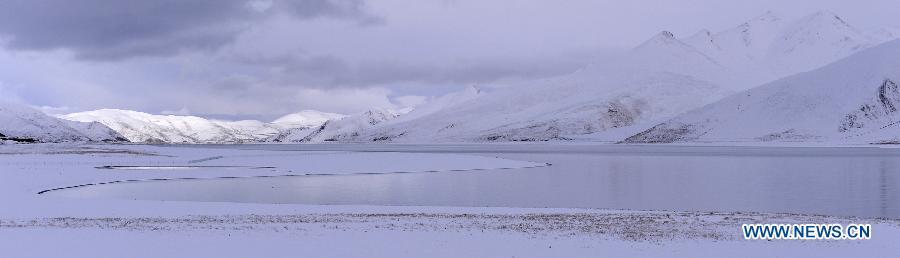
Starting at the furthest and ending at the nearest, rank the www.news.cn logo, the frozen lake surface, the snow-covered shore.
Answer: the frozen lake surface
the www.news.cn logo
the snow-covered shore

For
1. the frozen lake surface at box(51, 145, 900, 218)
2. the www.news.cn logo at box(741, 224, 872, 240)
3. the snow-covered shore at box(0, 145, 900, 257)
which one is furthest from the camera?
the frozen lake surface at box(51, 145, 900, 218)

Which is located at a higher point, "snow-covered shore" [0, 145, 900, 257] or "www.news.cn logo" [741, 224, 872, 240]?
"www.news.cn logo" [741, 224, 872, 240]

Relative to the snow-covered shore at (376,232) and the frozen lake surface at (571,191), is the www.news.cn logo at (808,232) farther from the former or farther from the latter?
the frozen lake surface at (571,191)

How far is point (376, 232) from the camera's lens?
27.7 metres

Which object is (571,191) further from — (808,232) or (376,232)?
(376,232)

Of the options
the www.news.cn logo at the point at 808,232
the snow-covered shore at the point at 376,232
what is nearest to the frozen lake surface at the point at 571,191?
the snow-covered shore at the point at 376,232

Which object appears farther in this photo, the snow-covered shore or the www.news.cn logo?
the www.news.cn logo

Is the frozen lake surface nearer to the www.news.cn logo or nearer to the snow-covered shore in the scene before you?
→ the snow-covered shore

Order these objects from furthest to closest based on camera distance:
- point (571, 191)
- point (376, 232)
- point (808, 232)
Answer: point (571, 191) < point (376, 232) < point (808, 232)

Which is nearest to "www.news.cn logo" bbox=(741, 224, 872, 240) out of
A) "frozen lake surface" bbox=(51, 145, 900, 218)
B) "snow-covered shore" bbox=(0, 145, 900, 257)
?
"snow-covered shore" bbox=(0, 145, 900, 257)

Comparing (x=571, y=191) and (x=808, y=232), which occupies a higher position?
(x=808, y=232)

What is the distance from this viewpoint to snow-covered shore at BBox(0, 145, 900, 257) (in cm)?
2362

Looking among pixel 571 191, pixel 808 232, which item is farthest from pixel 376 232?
pixel 571 191

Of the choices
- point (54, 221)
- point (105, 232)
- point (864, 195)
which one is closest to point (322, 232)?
point (105, 232)
